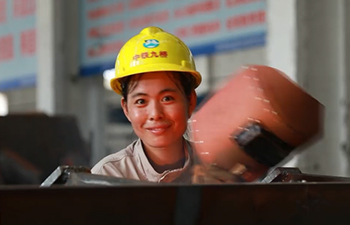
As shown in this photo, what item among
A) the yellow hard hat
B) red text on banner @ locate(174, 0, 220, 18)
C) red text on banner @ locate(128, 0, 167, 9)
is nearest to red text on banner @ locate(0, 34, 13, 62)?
red text on banner @ locate(128, 0, 167, 9)

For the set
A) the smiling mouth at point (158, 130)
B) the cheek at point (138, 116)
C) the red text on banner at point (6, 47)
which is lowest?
the smiling mouth at point (158, 130)

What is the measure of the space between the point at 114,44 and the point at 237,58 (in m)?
2.54

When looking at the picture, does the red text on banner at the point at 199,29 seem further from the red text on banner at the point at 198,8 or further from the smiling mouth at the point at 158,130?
the smiling mouth at the point at 158,130

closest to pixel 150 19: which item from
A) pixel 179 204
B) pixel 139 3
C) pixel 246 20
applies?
pixel 139 3

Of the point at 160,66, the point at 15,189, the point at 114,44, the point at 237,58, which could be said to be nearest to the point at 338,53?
the point at 160,66

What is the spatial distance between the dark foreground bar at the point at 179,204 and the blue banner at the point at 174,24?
332 centimetres

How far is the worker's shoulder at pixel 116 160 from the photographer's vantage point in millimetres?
2160

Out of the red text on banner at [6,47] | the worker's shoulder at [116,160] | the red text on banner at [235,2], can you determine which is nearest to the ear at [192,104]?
the worker's shoulder at [116,160]

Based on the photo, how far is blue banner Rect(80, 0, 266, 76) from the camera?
15.9ft

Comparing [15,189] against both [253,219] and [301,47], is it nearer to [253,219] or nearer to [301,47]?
[253,219]

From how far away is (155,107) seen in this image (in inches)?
85.4

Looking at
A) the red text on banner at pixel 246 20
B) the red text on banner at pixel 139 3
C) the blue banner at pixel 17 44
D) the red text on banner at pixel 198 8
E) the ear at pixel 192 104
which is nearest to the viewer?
the ear at pixel 192 104

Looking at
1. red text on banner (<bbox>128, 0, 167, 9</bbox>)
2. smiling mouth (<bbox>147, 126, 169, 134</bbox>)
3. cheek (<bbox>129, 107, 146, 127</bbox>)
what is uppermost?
red text on banner (<bbox>128, 0, 167, 9</bbox>)

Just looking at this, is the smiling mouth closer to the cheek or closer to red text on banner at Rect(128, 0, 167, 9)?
the cheek
